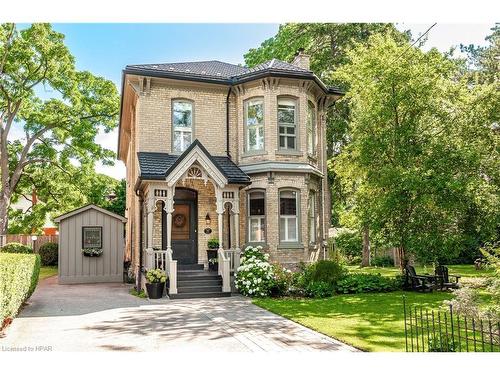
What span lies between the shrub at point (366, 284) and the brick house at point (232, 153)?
193 centimetres

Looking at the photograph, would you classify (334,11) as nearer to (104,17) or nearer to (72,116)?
(104,17)

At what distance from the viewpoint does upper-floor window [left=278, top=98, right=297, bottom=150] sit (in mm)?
15953

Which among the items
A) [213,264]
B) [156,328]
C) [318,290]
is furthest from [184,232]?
[156,328]

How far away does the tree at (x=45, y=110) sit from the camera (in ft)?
77.5

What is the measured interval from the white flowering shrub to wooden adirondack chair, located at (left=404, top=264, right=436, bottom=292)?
457 cm

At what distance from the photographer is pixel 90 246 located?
60.8 ft

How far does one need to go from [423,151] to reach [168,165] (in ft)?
26.0

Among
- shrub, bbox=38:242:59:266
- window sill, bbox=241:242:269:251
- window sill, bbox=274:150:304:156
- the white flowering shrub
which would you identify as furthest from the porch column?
shrub, bbox=38:242:59:266

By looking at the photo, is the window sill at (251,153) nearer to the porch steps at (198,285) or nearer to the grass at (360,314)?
the porch steps at (198,285)

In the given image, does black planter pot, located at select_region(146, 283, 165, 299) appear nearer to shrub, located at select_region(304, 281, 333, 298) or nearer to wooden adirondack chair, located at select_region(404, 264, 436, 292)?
shrub, located at select_region(304, 281, 333, 298)

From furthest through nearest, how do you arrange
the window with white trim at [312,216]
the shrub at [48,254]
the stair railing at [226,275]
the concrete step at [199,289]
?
the shrub at [48,254] < the window with white trim at [312,216] < the stair railing at [226,275] < the concrete step at [199,289]

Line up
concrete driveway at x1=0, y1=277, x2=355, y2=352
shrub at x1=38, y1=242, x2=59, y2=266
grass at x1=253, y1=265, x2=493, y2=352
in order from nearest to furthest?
concrete driveway at x1=0, y1=277, x2=355, y2=352 → grass at x1=253, y1=265, x2=493, y2=352 → shrub at x1=38, y1=242, x2=59, y2=266

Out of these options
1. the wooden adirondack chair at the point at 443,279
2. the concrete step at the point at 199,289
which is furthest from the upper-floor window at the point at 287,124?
the wooden adirondack chair at the point at 443,279

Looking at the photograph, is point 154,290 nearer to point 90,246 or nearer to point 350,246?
point 90,246
